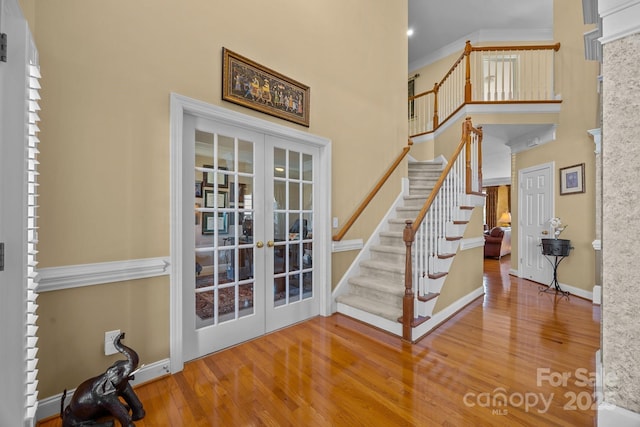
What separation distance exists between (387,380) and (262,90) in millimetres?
2583

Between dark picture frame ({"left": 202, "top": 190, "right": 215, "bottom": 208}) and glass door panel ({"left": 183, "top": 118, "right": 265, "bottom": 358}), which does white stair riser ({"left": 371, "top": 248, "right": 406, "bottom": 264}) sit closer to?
glass door panel ({"left": 183, "top": 118, "right": 265, "bottom": 358})

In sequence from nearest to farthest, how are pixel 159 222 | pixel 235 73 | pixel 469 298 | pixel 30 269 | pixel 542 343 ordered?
pixel 30 269
pixel 159 222
pixel 235 73
pixel 542 343
pixel 469 298

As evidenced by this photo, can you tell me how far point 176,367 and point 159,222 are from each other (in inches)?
42.2

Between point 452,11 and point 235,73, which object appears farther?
point 452,11

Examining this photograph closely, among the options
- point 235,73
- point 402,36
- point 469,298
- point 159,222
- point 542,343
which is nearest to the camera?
point 159,222

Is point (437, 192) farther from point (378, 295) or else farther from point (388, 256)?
point (378, 295)

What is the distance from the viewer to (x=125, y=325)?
1857 millimetres

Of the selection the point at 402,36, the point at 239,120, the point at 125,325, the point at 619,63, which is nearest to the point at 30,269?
the point at 125,325

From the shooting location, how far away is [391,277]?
317 cm

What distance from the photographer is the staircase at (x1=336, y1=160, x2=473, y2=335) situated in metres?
2.76

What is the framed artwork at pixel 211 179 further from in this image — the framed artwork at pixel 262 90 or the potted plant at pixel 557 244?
the potted plant at pixel 557 244

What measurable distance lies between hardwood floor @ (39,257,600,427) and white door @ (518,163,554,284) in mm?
2102

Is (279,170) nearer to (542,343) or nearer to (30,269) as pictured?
(30,269)

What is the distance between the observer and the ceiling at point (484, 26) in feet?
17.7
